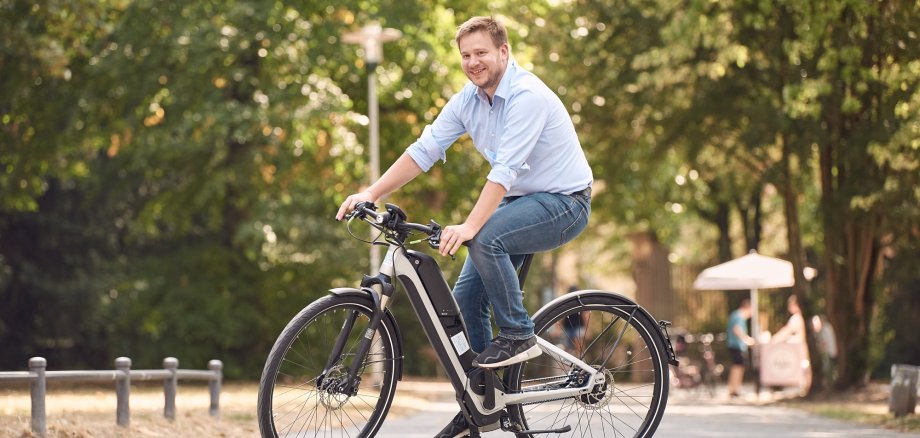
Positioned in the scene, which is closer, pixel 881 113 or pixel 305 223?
pixel 881 113

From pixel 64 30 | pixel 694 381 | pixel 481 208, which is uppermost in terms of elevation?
pixel 64 30

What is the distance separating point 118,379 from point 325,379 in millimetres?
4638

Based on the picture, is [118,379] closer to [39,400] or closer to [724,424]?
[39,400]

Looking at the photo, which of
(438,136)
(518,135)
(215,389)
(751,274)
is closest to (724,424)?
(215,389)

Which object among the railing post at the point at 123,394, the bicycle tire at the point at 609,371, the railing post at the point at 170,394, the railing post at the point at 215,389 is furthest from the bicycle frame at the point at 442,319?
the railing post at the point at 215,389

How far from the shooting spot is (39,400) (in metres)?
8.50

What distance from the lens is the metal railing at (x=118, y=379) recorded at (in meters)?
8.48

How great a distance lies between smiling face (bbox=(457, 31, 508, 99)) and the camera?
5.88 meters

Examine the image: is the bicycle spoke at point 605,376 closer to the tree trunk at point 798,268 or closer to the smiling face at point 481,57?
the smiling face at point 481,57

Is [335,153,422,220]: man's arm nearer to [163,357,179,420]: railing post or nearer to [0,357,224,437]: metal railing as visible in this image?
[0,357,224,437]: metal railing

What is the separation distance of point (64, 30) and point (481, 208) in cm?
1634

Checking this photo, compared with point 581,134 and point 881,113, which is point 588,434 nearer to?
point 881,113

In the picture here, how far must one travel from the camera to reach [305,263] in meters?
26.8

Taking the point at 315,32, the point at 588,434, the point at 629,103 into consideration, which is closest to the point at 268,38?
the point at 315,32
